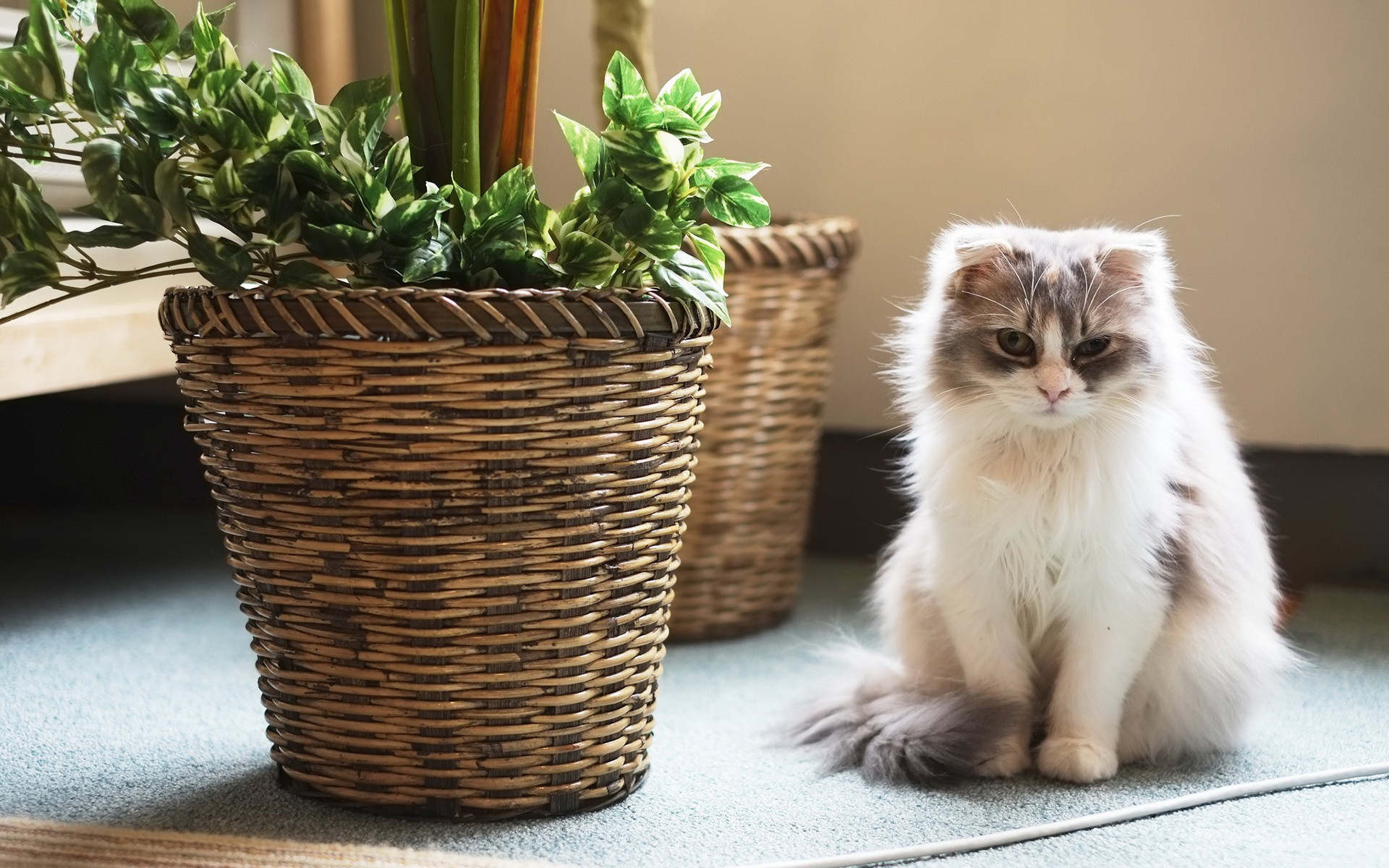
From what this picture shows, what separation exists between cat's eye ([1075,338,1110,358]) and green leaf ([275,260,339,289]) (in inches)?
28.3

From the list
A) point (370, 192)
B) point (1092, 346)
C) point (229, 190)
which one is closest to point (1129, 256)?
point (1092, 346)

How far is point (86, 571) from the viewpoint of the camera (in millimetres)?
2061

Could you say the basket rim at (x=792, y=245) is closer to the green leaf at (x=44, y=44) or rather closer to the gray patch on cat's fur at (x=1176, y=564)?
the gray patch on cat's fur at (x=1176, y=564)

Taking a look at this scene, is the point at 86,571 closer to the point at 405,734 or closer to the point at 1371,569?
the point at 405,734

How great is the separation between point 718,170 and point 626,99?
10cm

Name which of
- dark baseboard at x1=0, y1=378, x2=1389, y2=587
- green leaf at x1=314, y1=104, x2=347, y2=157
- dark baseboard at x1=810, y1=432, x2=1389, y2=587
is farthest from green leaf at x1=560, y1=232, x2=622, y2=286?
dark baseboard at x1=0, y1=378, x2=1389, y2=587

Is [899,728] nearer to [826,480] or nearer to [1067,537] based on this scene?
[1067,537]

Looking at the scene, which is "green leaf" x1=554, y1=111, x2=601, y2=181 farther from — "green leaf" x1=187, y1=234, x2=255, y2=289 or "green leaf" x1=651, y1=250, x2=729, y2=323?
"green leaf" x1=187, y1=234, x2=255, y2=289

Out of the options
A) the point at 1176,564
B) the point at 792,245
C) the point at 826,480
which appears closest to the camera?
the point at 1176,564

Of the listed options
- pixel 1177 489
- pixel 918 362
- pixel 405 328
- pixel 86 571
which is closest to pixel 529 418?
pixel 405 328

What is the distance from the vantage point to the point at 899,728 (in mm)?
1265

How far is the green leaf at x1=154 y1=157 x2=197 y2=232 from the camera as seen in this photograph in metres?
0.97

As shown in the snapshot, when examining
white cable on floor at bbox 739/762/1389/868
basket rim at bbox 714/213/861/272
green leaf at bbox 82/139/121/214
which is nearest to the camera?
green leaf at bbox 82/139/121/214

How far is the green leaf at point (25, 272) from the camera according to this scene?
3.23 ft
